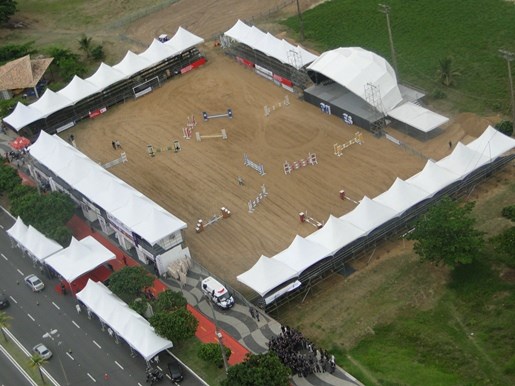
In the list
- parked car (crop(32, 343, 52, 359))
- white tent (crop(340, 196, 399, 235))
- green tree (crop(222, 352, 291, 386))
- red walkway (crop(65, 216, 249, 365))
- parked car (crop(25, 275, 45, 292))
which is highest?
green tree (crop(222, 352, 291, 386))

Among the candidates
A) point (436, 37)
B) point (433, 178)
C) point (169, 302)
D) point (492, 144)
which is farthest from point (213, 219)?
point (436, 37)

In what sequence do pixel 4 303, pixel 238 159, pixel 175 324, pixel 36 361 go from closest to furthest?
pixel 36 361 < pixel 175 324 < pixel 4 303 < pixel 238 159

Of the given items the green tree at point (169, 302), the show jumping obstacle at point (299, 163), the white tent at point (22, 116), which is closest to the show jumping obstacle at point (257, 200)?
the show jumping obstacle at point (299, 163)

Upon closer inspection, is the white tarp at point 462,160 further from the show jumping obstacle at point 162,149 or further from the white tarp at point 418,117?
the show jumping obstacle at point 162,149

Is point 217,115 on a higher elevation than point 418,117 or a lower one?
lower

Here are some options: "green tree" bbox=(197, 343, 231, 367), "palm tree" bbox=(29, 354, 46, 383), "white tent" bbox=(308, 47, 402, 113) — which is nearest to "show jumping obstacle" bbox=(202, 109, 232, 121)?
"white tent" bbox=(308, 47, 402, 113)

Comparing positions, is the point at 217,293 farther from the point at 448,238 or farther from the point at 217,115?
the point at 217,115

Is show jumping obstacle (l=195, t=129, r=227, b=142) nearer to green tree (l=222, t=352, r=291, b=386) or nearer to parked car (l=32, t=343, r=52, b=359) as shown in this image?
parked car (l=32, t=343, r=52, b=359)
